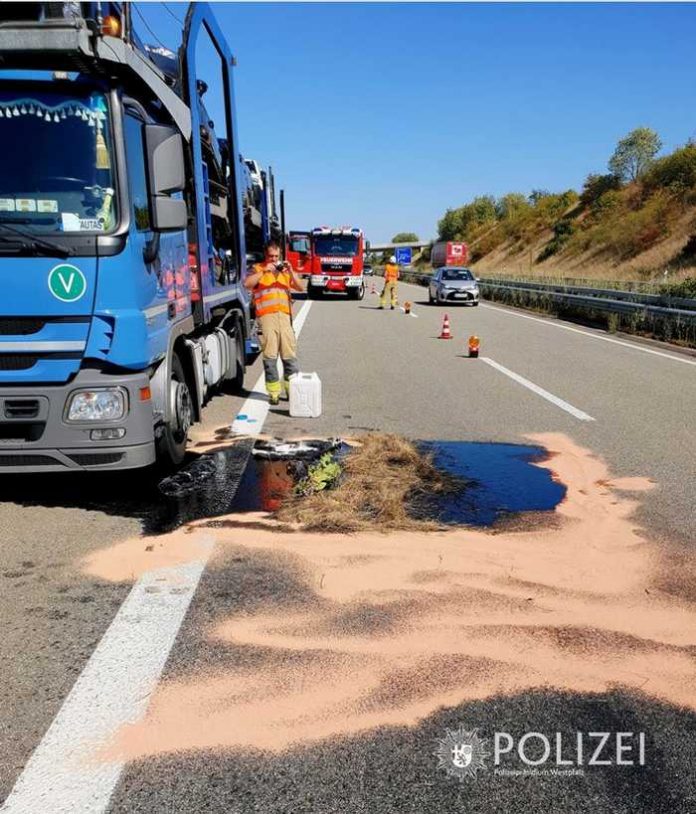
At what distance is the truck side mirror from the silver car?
2340cm

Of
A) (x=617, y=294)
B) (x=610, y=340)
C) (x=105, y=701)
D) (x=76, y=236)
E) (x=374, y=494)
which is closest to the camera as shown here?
(x=105, y=701)

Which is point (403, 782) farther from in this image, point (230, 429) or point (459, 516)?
point (230, 429)

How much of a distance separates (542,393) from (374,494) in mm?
5032

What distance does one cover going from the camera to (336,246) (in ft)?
100

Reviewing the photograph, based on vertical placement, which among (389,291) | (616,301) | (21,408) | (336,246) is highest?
(336,246)

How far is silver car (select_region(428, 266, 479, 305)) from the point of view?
89.7 feet

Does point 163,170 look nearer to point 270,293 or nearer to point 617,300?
point 270,293

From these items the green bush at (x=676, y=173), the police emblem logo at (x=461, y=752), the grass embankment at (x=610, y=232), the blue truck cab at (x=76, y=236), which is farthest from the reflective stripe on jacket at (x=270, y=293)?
the green bush at (x=676, y=173)

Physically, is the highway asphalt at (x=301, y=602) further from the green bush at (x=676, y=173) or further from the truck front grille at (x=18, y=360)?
the green bush at (x=676, y=173)

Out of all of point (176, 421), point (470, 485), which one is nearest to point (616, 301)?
point (470, 485)

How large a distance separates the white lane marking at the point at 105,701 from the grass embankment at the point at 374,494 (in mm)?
1025

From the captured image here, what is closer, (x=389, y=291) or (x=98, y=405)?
(x=98, y=405)

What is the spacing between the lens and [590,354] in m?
13.3

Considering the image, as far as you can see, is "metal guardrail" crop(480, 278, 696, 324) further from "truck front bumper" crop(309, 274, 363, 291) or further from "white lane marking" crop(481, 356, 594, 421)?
"truck front bumper" crop(309, 274, 363, 291)
